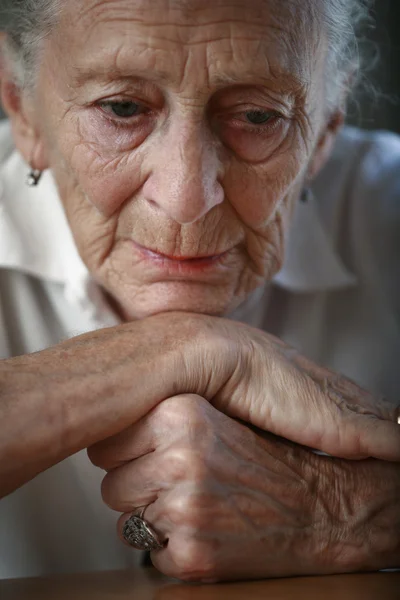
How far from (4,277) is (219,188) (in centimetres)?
45

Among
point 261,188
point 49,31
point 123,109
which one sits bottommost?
point 261,188

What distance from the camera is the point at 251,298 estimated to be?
1.27 meters

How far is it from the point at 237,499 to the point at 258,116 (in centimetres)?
47

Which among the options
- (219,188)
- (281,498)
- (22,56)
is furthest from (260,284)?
(22,56)

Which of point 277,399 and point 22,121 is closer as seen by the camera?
point 277,399

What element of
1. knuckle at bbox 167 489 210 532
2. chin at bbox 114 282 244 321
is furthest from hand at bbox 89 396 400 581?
chin at bbox 114 282 244 321

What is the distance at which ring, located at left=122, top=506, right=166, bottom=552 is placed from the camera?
84 cm

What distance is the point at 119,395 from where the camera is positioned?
828 mm

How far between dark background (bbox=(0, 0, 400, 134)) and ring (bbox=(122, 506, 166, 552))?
69 cm

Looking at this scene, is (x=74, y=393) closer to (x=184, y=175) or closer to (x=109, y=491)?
(x=109, y=491)

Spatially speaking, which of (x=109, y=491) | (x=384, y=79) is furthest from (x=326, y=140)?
(x=109, y=491)

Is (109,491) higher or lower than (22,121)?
lower

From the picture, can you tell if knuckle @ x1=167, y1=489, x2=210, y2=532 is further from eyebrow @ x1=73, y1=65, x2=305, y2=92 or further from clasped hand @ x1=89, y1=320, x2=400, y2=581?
eyebrow @ x1=73, y1=65, x2=305, y2=92

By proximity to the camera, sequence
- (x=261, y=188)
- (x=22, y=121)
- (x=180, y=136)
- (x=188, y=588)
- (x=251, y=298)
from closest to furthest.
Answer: (x=188, y=588) → (x=180, y=136) → (x=261, y=188) → (x=22, y=121) → (x=251, y=298)
